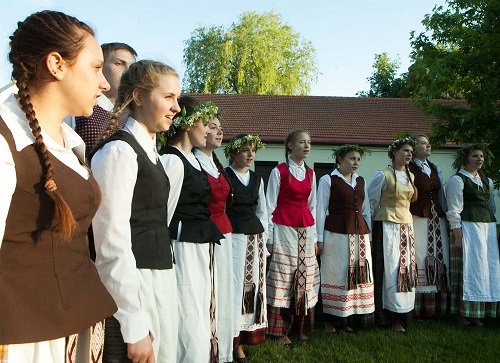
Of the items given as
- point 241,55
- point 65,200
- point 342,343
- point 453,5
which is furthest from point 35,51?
point 241,55

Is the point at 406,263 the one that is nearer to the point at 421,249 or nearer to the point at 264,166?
the point at 421,249

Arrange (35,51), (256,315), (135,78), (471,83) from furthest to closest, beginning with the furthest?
(471,83) < (256,315) < (135,78) < (35,51)

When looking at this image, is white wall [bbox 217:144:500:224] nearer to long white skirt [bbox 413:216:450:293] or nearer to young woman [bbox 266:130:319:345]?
long white skirt [bbox 413:216:450:293]

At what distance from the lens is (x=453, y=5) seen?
10852 millimetres

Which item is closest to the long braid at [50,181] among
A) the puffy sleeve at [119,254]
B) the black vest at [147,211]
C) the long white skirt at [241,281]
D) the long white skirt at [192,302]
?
the puffy sleeve at [119,254]

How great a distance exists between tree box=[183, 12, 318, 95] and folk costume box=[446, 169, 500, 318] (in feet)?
85.5

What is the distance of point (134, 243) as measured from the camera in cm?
227

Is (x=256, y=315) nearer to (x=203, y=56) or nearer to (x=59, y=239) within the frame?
(x=59, y=239)

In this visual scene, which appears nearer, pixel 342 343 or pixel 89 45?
pixel 89 45

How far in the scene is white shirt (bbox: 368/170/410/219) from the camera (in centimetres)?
632

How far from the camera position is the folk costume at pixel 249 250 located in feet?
16.8

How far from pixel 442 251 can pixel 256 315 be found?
265 cm

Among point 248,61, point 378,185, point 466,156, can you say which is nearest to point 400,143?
point 378,185

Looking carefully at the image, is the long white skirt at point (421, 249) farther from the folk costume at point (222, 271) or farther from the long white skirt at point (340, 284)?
the folk costume at point (222, 271)
